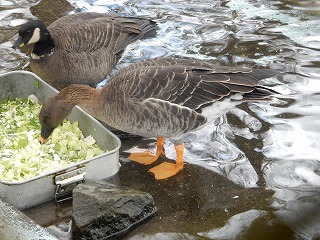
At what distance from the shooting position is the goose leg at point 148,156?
4.76 meters

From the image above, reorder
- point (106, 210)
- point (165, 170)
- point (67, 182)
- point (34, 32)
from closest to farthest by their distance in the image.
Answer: point (106, 210) < point (67, 182) < point (165, 170) < point (34, 32)

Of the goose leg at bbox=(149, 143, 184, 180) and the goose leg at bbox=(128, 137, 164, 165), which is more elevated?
the goose leg at bbox=(149, 143, 184, 180)

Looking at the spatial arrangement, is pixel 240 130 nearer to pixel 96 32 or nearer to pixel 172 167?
pixel 172 167

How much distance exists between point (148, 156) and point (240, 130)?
3.11ft

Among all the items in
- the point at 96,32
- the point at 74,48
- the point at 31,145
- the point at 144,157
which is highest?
the point at 96,32

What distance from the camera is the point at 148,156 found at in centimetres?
480

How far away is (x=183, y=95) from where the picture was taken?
4453 mm

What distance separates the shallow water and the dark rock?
11cm

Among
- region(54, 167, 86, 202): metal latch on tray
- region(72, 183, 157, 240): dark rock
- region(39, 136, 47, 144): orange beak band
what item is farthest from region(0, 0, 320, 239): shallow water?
region(39, 136, 47, 144): orange beak band

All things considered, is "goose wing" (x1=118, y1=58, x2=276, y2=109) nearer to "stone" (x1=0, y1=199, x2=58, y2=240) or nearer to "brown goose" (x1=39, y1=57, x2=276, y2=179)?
"brown goose" (x1=39, y1=57, x2=276, y2=179)

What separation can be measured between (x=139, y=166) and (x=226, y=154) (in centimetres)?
77

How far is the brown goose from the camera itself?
4430 mm

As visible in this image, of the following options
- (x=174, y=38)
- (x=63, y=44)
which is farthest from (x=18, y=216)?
(x=174, y=38)

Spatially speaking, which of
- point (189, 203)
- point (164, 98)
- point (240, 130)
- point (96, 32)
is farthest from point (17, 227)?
point (96, 32)
